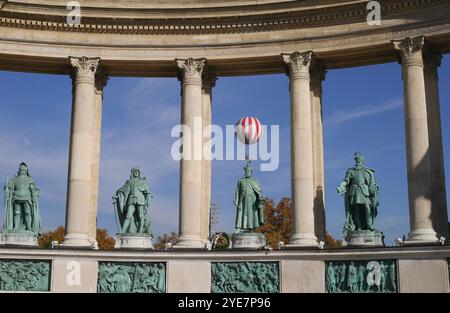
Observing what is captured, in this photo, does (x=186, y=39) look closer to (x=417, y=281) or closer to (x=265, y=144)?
(x=265, y=144)

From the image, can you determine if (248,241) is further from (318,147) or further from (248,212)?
(318,147)

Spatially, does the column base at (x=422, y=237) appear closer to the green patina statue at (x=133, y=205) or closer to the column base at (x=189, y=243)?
the column base at (x=189, y=243)

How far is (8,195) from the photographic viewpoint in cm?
6191

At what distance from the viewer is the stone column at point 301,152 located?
6009 centimetres

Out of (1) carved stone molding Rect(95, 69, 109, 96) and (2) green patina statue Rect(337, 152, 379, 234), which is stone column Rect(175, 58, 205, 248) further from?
(2) green patina statue Rect(337, 152, 379, 234)

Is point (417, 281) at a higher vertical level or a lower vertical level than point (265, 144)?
lower

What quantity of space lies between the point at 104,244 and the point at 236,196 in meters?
112

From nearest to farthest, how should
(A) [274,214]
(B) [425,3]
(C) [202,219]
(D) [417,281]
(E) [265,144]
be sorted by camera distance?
(D) [417,281] < (B) [425,3] < (C) [202,219] < (E) [265,144] < (A) [274,214]

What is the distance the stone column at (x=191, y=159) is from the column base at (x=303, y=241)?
767cm

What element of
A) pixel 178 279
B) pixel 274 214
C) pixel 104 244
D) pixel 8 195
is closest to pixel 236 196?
pixel 178 279

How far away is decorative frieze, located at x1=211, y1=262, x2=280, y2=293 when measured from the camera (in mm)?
59531

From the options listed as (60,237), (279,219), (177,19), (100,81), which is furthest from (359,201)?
(60,237)

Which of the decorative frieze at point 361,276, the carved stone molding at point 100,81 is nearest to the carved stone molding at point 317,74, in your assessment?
the decorative frieze at point 361,276

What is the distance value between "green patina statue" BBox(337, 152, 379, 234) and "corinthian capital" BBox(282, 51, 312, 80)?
8.64 m
